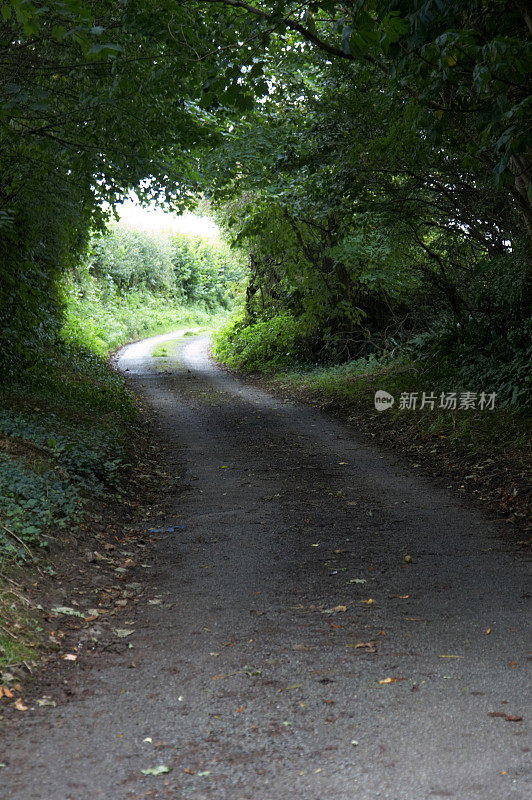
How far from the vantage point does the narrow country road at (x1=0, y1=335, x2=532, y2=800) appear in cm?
278

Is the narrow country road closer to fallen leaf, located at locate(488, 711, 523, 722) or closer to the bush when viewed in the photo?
fallen leaf, located at locate(488, 711, 523, 722)

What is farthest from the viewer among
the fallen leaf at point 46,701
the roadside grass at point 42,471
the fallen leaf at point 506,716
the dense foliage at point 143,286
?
the dense foliage at point 143,286

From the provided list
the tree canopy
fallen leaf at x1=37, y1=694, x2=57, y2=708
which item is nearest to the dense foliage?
the tree canopy

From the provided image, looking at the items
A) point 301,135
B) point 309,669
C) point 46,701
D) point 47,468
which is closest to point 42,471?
→ point 47,468

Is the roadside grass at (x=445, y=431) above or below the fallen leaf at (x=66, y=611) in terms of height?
above

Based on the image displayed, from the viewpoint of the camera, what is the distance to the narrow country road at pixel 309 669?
110 inches

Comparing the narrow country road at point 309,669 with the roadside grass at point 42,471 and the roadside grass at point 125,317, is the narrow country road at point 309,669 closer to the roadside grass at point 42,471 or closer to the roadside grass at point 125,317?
the roadside grass at point 42,471

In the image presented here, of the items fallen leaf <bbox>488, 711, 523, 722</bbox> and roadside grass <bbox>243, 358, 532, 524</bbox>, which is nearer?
fallen leaf <bbox>488, 711, 523, 722</bbox>

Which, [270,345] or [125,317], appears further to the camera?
[125,317]

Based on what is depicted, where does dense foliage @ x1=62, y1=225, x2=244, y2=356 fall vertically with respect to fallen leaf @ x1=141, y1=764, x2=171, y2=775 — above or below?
above

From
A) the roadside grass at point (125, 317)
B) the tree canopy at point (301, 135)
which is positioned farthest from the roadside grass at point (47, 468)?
the roadside grass at point (125, 317)

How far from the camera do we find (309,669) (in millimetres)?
3730

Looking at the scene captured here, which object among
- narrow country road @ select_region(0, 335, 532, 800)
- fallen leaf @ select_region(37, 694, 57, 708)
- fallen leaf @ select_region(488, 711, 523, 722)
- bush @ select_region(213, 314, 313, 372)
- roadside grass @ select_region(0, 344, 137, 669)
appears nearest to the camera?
narrow country road @ select_region(0, 335, 532, 800)

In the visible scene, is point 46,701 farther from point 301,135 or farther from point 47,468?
point 301,135
